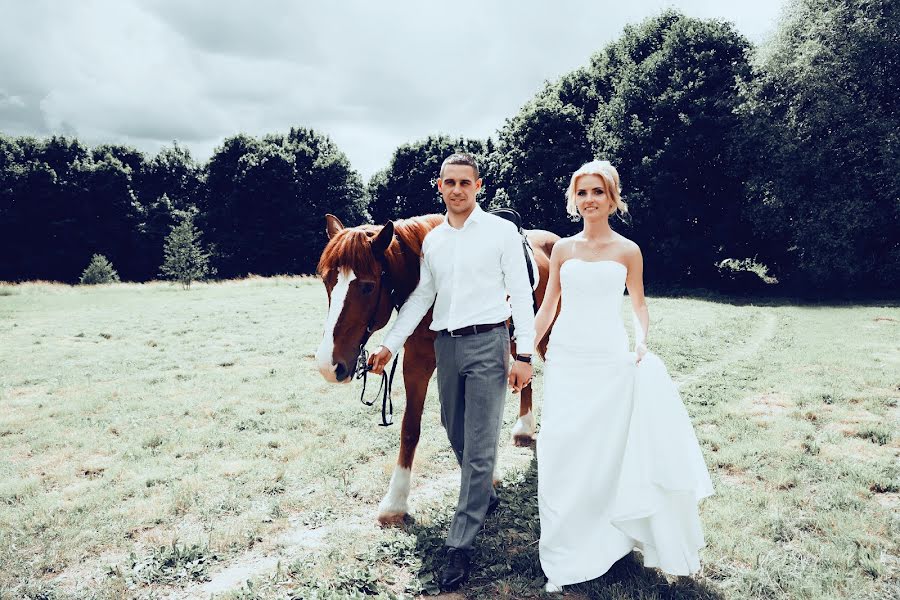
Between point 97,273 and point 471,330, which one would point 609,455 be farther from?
point 97,273

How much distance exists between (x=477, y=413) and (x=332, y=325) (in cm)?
125

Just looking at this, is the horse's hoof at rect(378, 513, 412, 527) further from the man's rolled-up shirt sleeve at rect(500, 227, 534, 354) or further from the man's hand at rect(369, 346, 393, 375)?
the man's rolled-up shirt sleeve at rect(500, 227, 534, 354)

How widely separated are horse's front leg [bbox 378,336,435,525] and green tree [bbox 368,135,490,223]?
39028mm

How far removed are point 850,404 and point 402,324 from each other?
721 centimetres

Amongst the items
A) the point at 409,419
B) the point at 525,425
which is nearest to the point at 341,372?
the point at 409,419

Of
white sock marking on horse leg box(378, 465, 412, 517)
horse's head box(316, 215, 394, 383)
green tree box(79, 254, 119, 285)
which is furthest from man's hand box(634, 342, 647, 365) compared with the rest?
green tree box(79, 254, 119, 285)

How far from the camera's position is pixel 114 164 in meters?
44.6

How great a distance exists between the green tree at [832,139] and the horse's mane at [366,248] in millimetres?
23342

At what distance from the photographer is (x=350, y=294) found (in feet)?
12.8

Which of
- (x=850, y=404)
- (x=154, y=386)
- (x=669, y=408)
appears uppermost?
(x=669, y=408)

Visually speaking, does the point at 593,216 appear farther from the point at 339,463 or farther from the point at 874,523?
the point at 339,463

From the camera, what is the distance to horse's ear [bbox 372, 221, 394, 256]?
12.9ft

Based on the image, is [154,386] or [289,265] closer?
[154,386]

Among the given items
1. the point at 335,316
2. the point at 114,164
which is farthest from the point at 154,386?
the point at 114,164
